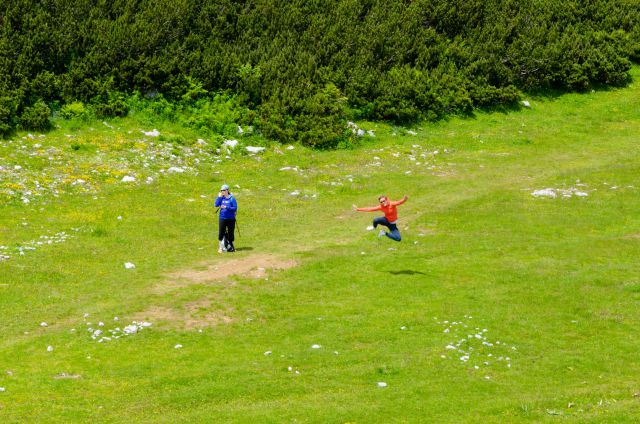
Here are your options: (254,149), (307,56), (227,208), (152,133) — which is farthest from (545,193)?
(152,133)

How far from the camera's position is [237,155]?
47188 millimetres

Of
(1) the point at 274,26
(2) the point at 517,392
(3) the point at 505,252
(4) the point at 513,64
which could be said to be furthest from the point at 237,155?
(2) the point at 517,392

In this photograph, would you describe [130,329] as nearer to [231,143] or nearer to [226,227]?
[226,227]

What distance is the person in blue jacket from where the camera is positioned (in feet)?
110

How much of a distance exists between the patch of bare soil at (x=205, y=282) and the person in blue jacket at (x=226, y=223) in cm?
82

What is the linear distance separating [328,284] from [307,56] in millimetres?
27673

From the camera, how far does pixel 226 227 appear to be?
33.8 m

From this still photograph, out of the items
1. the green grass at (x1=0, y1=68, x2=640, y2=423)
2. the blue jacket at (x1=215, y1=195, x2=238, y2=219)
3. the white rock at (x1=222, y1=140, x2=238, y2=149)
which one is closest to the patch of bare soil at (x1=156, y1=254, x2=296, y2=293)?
the green grass at (x1=0, y1=68, x2=640, y2=423)

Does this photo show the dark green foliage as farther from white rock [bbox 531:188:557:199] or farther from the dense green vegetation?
white rock [bbox 531:188:557:199]

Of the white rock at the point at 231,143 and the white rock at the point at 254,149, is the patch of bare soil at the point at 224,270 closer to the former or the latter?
the white rock at the point at 254,149

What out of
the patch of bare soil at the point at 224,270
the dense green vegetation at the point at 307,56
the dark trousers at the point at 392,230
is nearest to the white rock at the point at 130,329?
the patch of bare soil at the point at 224,270

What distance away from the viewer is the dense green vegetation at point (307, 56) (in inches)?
1945

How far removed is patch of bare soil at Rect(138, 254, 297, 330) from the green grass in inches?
5.1

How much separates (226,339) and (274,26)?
119ft
